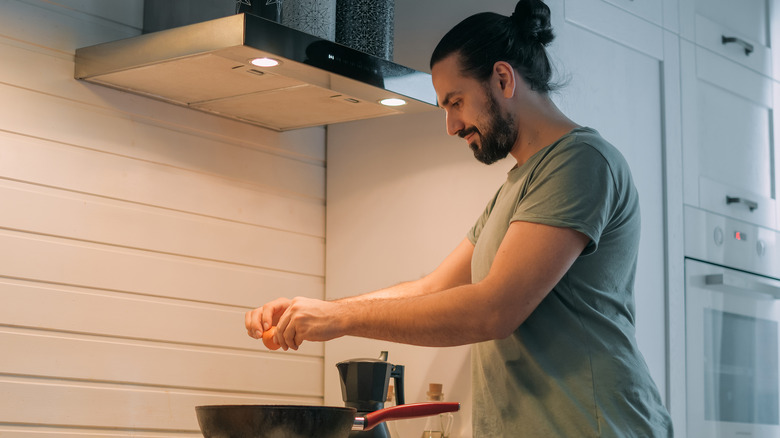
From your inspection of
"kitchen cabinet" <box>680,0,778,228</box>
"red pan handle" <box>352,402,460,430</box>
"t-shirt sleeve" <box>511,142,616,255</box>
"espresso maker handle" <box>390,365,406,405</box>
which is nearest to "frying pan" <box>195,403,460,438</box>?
"red pan handle" <box>352,402,460,430</box>

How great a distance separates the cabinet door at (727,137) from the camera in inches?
90.7

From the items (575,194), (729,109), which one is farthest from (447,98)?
(729,109)

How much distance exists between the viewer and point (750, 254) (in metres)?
2.40

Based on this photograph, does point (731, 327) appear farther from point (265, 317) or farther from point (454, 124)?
point (265, 317)

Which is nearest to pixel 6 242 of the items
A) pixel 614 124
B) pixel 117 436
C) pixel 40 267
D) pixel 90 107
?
pixel 40 267

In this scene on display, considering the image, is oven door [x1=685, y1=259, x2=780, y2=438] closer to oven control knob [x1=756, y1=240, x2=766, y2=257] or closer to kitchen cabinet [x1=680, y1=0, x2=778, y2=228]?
oven control knob [x1=756, y1=240, x2=766, y2=257]

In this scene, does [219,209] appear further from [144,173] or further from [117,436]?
[117,436]

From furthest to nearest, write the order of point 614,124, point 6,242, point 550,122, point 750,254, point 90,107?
point 750,254, point 614,124, point 90,107, point 6,242, point 550,122

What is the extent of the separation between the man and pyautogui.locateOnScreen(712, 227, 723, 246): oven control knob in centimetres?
102

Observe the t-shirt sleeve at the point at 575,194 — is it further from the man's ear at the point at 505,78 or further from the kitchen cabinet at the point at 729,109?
the kitchen cabinet at the point at 729,109

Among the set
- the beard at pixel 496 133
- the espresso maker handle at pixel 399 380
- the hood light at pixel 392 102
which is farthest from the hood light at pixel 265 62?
the espresso maker handle at pixel 399 380

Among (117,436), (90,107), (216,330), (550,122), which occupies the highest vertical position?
(90,107)

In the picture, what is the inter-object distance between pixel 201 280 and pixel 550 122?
99 cm

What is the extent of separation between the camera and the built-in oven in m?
2.20
